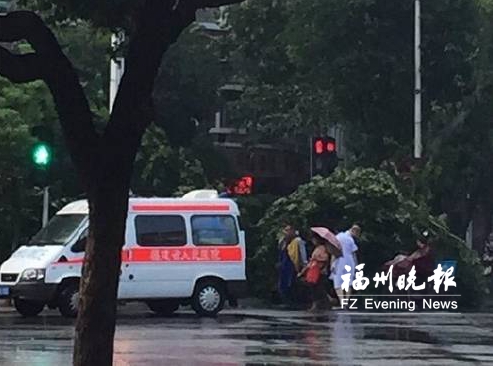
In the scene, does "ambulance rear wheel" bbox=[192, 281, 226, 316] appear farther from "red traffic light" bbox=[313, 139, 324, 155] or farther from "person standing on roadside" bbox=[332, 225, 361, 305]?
"red traffic light" bbox=[313, 139, 324, 155]

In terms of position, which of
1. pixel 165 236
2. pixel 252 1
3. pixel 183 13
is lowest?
pixel 165 236

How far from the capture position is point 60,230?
24.1 m

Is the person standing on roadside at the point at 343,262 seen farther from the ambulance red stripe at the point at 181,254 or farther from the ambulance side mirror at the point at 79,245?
the ambulance side mirror at the point at 79,245

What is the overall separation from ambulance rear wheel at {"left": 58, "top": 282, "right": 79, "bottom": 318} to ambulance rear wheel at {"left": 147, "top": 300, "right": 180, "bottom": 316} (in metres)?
1.98

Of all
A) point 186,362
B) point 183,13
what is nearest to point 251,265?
point 186,362

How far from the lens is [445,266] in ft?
95.6

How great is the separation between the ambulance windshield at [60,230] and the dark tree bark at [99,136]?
14935 mm

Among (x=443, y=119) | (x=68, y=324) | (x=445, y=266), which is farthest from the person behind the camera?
(x=443, y=119)

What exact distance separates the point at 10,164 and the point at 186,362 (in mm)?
15081

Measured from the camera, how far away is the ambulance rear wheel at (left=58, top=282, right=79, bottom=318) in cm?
2317

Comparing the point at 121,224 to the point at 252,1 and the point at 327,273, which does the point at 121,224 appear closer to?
the point at 327,273

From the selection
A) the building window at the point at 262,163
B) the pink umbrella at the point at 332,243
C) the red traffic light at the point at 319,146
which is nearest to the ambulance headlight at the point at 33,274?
the pink umbrella at the point at 332,243

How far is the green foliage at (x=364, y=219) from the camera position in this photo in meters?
29.5

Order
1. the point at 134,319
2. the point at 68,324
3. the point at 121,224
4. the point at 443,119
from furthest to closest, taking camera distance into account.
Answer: the point at 443,119, the point at 134,319, the point at 68,324, the point at 121,224
